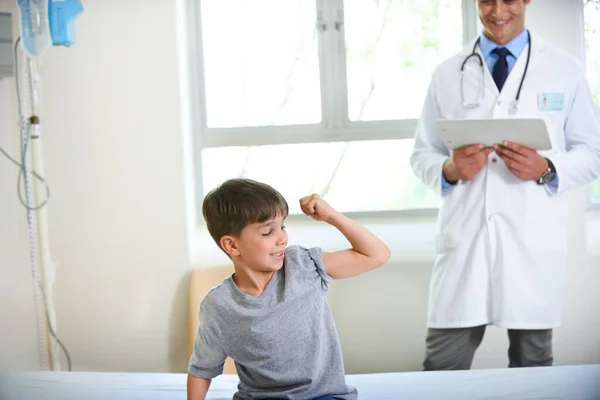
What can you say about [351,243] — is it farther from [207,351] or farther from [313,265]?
[207,351]

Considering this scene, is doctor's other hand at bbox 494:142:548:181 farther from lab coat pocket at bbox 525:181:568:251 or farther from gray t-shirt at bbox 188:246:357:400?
gray t-shirt at bbox 188:246:357:400

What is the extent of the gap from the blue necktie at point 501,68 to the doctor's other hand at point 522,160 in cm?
20

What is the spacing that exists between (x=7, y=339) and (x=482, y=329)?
4.78 feet

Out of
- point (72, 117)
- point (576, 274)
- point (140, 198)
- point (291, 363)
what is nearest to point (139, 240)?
point (140, 198)

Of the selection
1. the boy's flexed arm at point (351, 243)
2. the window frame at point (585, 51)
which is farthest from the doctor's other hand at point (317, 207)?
the window frame at point (585, 51)

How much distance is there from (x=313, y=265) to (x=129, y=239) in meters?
0.90

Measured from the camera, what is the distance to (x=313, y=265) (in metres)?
1.62

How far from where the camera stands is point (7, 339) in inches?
94.3

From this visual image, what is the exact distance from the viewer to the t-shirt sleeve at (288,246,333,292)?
1606 millimetres

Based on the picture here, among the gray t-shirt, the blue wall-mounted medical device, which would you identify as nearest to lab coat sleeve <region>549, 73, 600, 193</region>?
the gray t-shirt

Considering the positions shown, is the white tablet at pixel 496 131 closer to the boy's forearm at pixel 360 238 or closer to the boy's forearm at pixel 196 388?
the boy's forearm at pixel 360 238

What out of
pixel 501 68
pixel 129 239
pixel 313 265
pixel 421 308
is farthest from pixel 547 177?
pixel 129 239

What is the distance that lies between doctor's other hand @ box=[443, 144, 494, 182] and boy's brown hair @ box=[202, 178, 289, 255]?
672mm

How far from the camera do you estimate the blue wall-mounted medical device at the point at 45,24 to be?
228 centimetres
